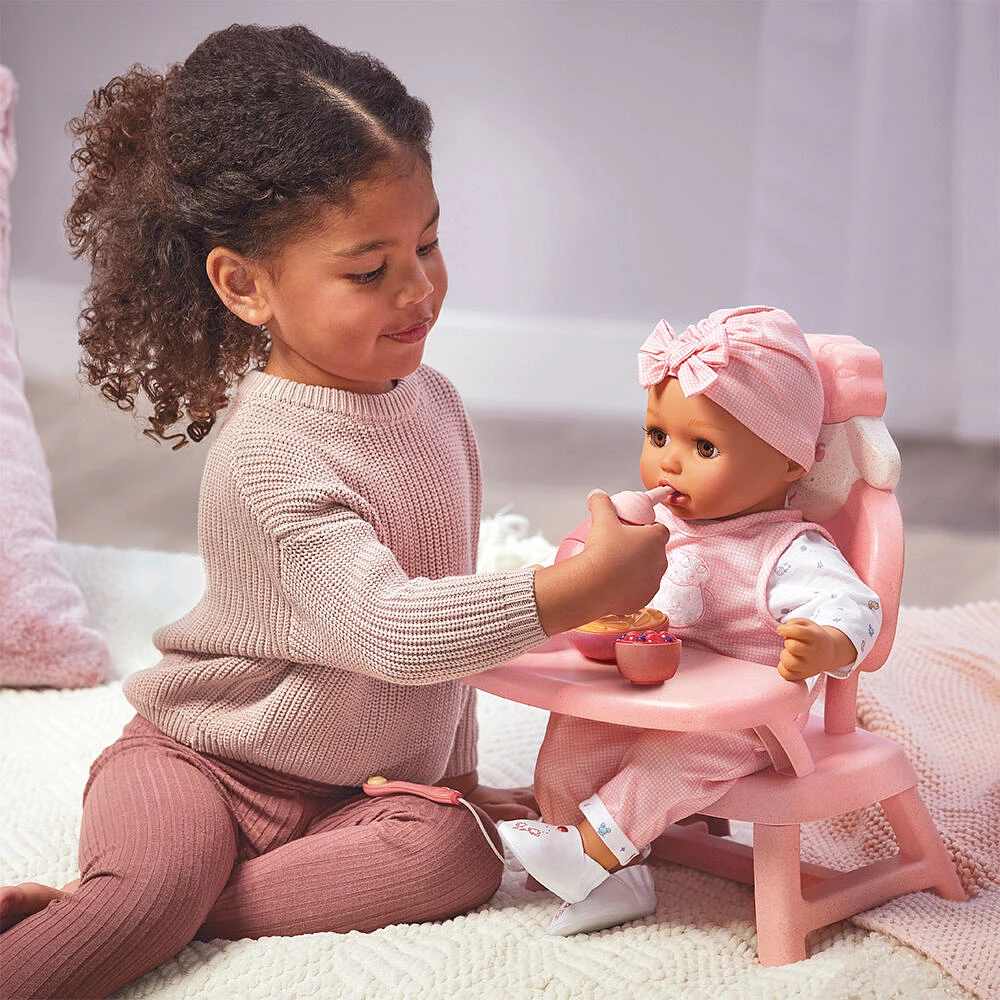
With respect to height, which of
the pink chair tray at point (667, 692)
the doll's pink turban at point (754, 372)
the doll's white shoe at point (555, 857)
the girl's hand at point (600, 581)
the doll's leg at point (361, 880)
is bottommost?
the doll's leg at point (361, 880)

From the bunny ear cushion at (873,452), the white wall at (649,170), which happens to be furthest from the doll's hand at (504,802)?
the white wall at (649,170)

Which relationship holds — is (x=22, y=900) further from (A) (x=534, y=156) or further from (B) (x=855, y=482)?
(A) (x=534, y=156)

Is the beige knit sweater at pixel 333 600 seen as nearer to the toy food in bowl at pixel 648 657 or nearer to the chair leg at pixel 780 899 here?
the toy food in bowl at pixel 648 657

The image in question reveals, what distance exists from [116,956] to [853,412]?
62 centimetres

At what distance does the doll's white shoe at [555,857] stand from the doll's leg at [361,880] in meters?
0.06

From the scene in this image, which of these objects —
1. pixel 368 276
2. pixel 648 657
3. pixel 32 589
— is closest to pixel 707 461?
pixel 648 657

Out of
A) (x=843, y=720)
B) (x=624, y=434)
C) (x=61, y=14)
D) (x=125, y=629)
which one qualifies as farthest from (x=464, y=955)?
(x=61, y=14)

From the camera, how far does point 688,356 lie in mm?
859

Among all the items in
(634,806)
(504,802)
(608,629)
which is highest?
(608,629)

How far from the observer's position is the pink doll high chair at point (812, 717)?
797 millimetres

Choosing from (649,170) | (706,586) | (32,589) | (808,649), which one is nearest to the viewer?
(808,649)

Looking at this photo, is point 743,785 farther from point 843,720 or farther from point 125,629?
point 125,629

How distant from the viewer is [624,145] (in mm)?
2527

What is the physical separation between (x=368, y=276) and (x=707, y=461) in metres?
0.27
